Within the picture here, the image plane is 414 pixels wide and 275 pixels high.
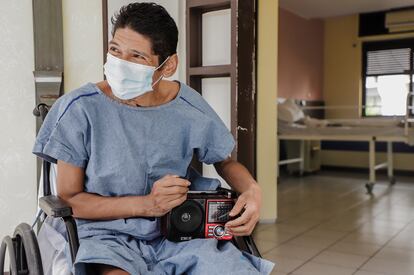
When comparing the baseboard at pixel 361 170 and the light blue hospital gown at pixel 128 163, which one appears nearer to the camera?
the light blue hospital gown at pixel 128 163

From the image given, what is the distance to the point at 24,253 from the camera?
1.30 meters

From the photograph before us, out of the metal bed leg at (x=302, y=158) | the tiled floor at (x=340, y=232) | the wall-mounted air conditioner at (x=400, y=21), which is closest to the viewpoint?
the tiled floor at (x=340, y=232)

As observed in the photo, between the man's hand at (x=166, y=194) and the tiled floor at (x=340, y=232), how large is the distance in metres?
1.59

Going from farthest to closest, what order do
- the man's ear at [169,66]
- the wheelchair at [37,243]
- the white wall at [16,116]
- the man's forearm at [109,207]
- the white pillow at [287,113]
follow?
1. the white pillow at [287,113]
2. the white wall at [16,116]
3. the man's ear at [169,66]
4. the man's forearm at [109,207]
5. the wheelchair at [37,243]

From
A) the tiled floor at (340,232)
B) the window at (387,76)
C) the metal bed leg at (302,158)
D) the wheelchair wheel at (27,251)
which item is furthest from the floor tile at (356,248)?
the window at (387,76)

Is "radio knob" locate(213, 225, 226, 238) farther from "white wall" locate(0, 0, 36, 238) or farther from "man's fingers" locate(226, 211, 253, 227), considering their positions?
"white wall" locate(0, 0, 36, 238)

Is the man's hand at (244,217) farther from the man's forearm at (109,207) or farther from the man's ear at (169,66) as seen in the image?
the man's ear at (169,66)

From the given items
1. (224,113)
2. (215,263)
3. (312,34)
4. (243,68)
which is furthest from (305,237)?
(312,34)

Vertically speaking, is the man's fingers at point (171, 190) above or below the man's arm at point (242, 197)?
above

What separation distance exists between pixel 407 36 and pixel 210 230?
6.58 meters

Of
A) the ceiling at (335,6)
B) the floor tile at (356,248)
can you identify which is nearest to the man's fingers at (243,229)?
the floor tile at (356,248)

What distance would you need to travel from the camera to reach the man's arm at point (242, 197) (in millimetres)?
1185

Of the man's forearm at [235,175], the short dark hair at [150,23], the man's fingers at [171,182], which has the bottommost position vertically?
the man's forearm at [235,175]

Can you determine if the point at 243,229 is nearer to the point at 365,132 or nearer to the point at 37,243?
the point at 37,243
